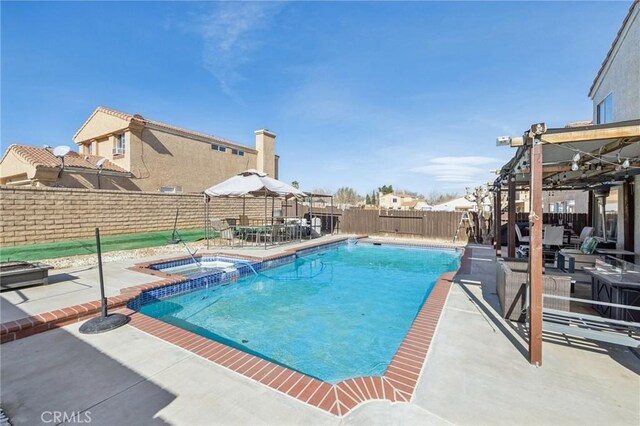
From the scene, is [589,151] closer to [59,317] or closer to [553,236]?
[553,236]

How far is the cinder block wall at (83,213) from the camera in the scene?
29.5ft

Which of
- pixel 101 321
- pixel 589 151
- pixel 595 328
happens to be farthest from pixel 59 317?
pixel 589 151

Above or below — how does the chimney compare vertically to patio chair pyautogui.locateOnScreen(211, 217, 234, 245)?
above

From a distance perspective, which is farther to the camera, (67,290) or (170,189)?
(170,189)

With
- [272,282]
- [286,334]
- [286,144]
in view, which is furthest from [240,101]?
[286,334]

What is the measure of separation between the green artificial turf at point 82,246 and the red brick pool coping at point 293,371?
561cm

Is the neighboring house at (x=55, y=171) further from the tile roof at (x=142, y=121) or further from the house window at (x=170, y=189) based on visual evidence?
the tile roof at (x=142, y=121)

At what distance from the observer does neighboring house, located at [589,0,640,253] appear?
252 inches

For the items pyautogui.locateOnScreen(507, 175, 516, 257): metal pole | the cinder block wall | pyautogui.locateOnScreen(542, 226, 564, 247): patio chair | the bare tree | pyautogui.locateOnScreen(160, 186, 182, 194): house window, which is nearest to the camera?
pyautogui.locateOnScreen(507, 175, 516, 257): metal pole

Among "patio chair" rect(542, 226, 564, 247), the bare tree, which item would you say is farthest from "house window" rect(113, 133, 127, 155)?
the bare tree

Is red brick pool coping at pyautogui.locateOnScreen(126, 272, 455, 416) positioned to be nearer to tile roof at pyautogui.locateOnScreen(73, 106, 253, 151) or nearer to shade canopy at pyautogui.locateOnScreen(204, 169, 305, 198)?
shade canopy at pyautogui.locateOnScreen(204, 169, 305, 198)

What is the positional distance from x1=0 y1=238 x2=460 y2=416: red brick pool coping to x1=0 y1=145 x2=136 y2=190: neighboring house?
37.5 ft

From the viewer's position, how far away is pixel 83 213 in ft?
35.3

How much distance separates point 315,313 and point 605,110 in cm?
1043
